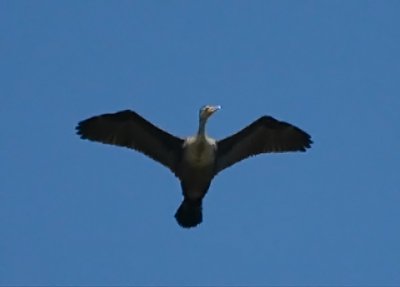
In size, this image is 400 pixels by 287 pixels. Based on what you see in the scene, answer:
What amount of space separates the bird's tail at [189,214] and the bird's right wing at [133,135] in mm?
778

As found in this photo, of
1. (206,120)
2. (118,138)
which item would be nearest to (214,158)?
(206,120)

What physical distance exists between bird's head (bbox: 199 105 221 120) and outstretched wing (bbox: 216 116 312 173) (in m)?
0.66

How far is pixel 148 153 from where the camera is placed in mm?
18453

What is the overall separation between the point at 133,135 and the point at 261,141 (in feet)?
7.89

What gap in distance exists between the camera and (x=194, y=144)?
57.5 feet

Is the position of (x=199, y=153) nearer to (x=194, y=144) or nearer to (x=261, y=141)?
(x=194, y=144)

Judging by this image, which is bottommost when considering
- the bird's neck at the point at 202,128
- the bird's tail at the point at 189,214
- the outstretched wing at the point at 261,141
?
the bird's tail at the point at 189,214

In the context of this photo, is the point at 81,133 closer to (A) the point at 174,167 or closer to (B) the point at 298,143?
(A) the point at 174,167

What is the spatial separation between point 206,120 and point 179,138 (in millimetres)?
801

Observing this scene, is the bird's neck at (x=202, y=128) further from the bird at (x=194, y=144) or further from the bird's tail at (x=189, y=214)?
the bird's tail at (x=189, y=214)

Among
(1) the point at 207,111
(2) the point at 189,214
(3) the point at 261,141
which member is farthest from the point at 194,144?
(3) the point at 261,141

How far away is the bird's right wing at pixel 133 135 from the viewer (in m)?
18.0

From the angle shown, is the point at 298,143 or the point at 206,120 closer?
the point at 206,120

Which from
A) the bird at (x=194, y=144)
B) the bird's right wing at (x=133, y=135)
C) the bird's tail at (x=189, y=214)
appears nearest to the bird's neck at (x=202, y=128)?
the bird at (x=194, y=144)
